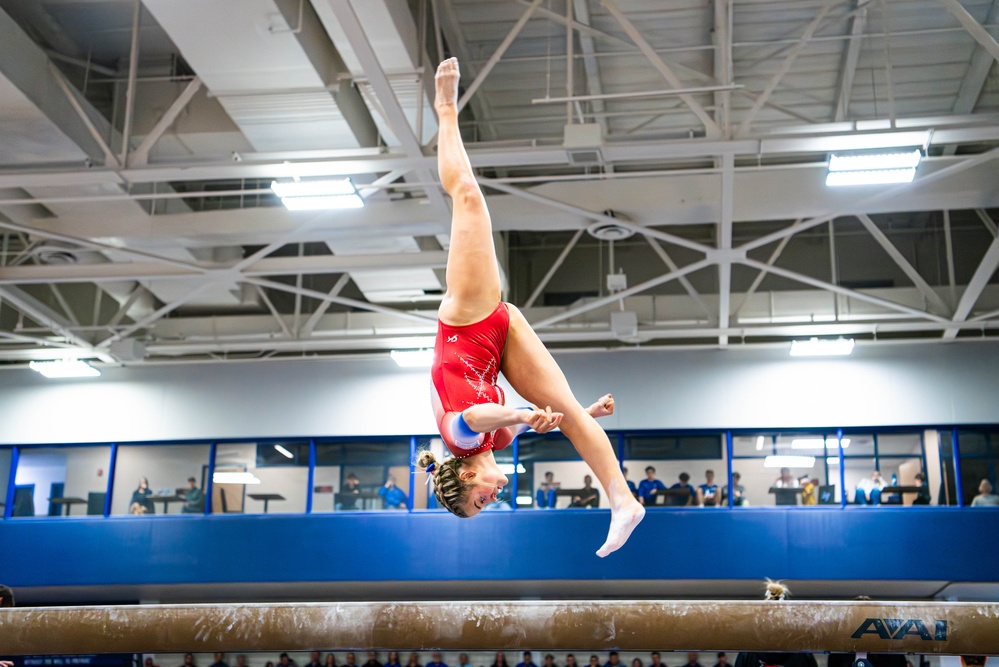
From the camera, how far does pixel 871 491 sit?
1852 centimetres

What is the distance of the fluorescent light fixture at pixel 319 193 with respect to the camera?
40.2 ft

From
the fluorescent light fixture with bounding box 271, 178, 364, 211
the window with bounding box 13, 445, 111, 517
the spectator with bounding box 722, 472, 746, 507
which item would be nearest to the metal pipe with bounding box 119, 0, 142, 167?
the fluorescent light fixture with bounding box 271, 178, 364, 211

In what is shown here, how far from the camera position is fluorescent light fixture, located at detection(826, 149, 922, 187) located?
11453mm

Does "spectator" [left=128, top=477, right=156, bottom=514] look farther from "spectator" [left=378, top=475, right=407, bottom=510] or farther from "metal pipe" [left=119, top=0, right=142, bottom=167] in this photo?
"metal pipe" [left=119, top=0, right=142, bottom=167]

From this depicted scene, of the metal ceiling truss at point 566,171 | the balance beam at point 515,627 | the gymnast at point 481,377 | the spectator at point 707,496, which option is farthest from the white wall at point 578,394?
the balance beam at point 515,627

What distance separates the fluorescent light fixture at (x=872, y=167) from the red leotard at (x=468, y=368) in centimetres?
793

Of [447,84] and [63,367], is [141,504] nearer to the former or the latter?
[63,367]

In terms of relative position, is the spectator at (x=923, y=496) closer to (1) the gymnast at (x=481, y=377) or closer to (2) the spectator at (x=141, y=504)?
(2) the spectator at (x=141, y=504)

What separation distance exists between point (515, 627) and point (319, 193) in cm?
868

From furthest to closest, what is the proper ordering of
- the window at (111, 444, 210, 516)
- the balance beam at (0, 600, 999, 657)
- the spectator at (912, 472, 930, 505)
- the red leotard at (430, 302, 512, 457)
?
the window at (111, 444, 210, 516)
the spectator at (912, 472, 930, 505)
the red leotard at (430, 302, 512, 457)
the balance beam at (0, 600, 999, 657)

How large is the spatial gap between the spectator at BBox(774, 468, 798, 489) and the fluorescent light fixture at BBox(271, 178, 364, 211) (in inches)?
422

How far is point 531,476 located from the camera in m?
20.6

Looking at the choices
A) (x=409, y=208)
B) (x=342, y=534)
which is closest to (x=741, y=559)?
(x=342, y=534)

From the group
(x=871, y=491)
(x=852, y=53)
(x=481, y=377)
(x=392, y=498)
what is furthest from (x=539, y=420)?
(x=871, y=491)
